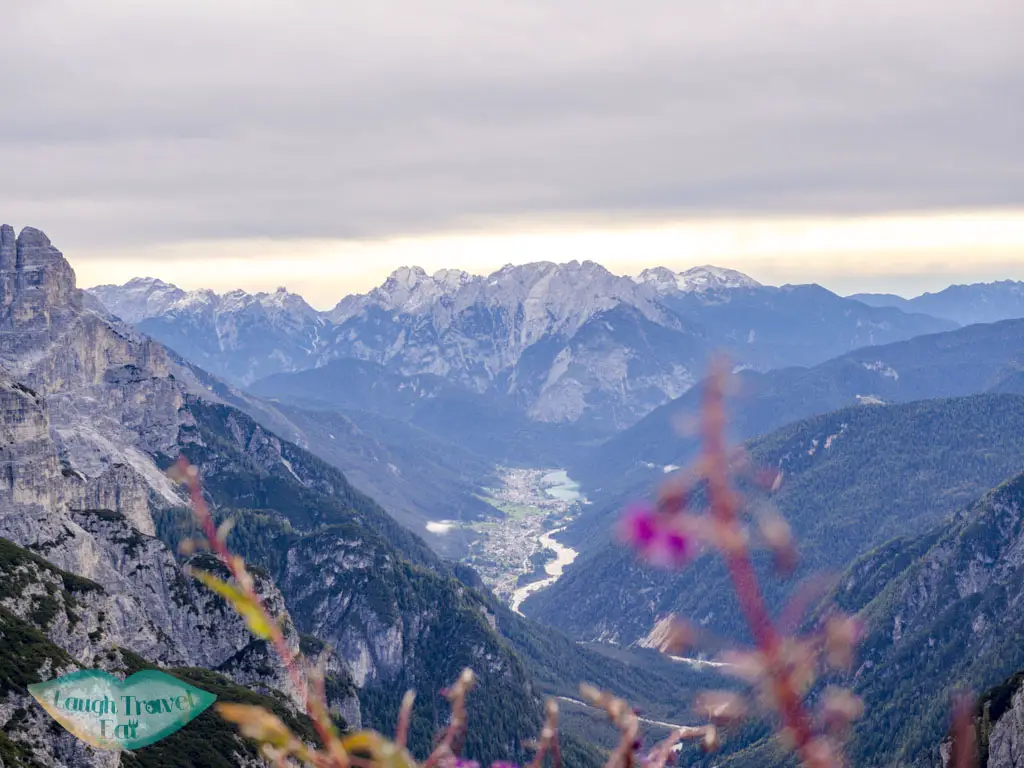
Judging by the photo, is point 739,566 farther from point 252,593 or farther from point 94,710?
point 94,710

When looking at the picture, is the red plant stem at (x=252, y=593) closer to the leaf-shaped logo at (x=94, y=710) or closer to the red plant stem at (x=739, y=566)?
the red plant stem at (x=739, y=566)

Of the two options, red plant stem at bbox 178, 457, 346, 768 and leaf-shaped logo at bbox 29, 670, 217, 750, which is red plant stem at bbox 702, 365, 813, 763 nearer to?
red plant stem at bbox 178, 457, 346, 768

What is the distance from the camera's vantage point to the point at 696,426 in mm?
10773

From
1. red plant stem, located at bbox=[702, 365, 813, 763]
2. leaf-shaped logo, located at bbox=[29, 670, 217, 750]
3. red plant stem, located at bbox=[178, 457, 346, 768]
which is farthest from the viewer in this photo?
leaf-shaped logo, located at bbox=[29, 670, 217, 750]

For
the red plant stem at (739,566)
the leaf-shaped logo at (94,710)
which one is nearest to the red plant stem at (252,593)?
the red plant stem at (739,566)

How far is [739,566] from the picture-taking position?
10562 mm

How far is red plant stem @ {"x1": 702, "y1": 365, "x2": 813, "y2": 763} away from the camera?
1033cm

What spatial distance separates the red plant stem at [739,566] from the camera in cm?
1033

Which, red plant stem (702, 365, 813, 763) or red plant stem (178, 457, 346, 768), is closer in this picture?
red plant stem (702, 365, 813, 763)

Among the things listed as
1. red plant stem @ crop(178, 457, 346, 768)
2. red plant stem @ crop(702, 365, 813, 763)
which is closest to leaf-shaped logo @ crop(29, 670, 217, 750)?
red plant stem @ crop(178, 457, 346, 768)

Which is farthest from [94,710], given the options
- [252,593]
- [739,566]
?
[739,566]

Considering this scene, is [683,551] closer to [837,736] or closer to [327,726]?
[837,736]

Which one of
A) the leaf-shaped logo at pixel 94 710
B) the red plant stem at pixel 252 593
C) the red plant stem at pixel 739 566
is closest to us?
the red plant stem at pixel 739 566

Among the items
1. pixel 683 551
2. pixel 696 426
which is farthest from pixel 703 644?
pixel 696 426
